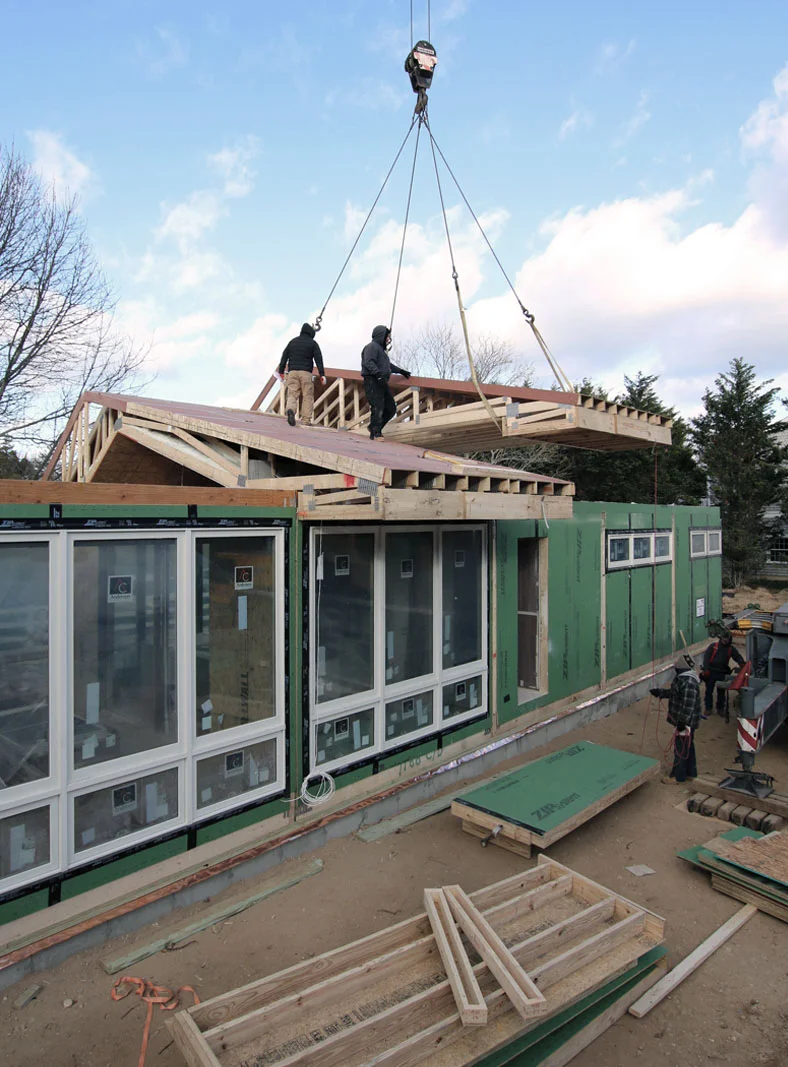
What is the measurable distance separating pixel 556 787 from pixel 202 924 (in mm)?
3601

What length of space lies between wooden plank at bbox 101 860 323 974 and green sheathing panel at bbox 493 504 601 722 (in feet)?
12.1

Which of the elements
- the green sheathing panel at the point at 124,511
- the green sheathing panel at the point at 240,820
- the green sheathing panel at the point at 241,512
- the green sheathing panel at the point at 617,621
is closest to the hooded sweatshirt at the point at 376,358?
the green sheathing panel at the point at 241,512

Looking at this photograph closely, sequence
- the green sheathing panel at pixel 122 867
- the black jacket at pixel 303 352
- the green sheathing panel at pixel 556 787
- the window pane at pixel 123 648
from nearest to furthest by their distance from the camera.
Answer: the green sheathing panel at pixel 122 867 < the window pane at pixel 123 648 < the green sheathing panel at pixel 556 787 < the black jacket at pixel 303 352

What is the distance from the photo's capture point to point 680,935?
4988mm

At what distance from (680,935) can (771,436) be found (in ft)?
97.7

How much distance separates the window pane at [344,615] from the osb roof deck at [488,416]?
9.91 ft

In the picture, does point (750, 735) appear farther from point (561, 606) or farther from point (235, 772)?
point (235, 772)

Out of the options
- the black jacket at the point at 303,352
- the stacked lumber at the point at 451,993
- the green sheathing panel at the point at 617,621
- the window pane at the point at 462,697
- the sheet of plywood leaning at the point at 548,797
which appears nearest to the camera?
the stacked lumber at the point at 451,993

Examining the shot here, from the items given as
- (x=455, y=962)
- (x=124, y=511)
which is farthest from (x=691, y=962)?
(x=124, y=511)

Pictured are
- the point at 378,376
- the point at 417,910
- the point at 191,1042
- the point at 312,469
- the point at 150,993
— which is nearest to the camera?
the point at 191,1042

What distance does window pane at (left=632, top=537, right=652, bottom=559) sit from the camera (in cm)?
1209

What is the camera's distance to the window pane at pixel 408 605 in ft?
23.1

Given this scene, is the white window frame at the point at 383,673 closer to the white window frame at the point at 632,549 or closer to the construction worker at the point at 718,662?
the white window frame at the point at 632,549

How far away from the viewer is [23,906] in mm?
4355
